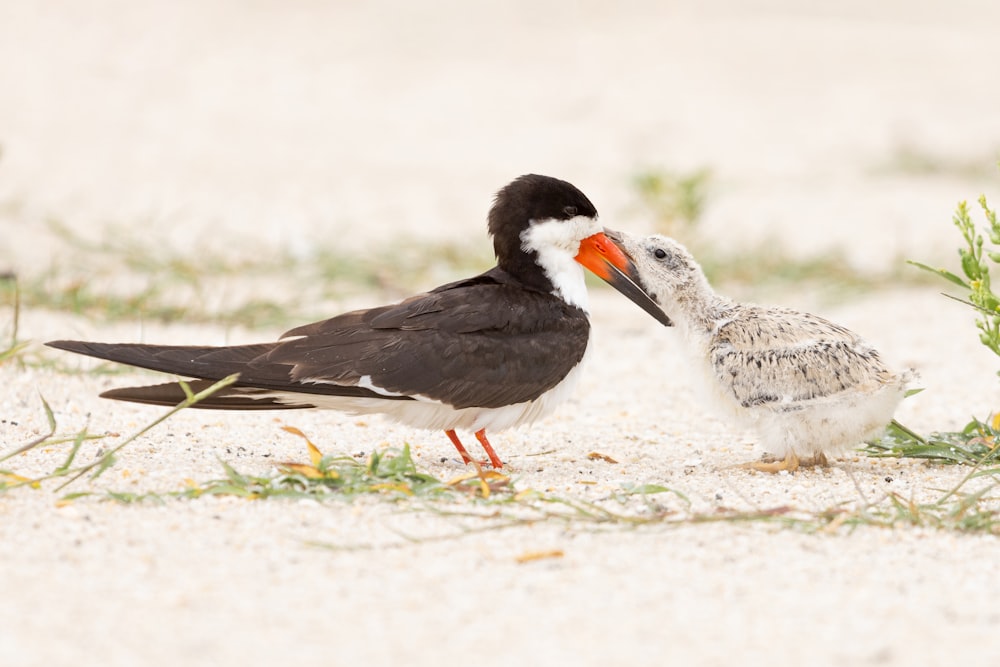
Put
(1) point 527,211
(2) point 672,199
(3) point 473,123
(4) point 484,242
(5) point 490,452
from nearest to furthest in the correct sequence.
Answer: (5) point 490,452
(1) point 527,211
(2) point 672,199
(4) point 484,242
(3) point 473,123

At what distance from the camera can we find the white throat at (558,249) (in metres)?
4.43

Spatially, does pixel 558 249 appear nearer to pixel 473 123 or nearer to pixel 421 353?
pixel 421 353

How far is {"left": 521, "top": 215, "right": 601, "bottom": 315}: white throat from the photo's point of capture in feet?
14.5

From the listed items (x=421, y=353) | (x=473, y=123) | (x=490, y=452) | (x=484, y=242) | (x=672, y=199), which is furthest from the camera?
(x=473, y=123)

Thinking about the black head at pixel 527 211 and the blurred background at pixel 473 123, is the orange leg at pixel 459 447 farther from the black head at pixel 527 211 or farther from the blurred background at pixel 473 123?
the blurred background at pixel 473 123

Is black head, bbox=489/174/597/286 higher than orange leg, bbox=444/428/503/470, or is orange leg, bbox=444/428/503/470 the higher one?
black head, bbox=489/174/597/286

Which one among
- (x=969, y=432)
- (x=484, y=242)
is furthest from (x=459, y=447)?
(x=484, y=242)

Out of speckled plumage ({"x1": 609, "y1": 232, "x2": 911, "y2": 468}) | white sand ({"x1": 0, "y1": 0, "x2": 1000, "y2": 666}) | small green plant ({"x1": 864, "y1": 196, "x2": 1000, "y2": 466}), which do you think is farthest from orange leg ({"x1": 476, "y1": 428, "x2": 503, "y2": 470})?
small green plant ({"x1": 864, "y1": 196, "x2": 1000, "y2": 466})

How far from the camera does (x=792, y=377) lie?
392 cm

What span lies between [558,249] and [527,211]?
167mm

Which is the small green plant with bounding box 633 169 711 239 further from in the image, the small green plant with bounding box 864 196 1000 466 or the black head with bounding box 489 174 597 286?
the small green plant with bounding box 864 196 1000 466

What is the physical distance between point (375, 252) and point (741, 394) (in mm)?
4231

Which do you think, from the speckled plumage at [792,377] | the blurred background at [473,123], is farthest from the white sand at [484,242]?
the speckled plumage at [792,377]

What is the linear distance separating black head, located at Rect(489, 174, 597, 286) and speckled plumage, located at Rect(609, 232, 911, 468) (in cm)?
56
